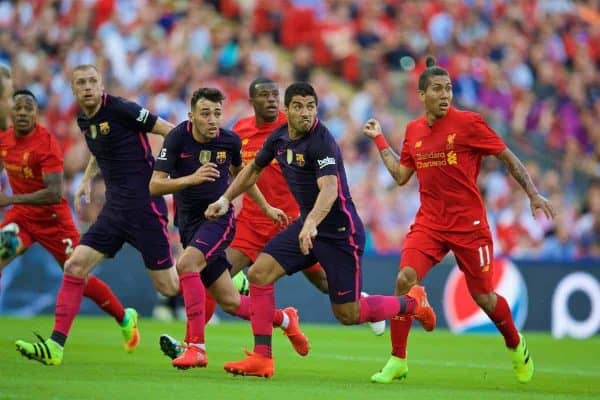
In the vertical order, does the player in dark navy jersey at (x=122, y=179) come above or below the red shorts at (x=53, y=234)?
above

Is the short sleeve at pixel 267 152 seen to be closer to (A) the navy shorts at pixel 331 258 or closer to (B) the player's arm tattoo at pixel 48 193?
(A) the navy shorts at pixel 331 258

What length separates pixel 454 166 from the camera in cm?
1165

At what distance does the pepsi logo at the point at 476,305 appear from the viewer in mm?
19797

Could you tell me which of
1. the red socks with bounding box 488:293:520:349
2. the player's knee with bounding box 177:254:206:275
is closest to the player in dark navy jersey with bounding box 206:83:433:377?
the player's knee with bounding box 177:254:206:275

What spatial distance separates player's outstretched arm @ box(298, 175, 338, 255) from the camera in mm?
10211

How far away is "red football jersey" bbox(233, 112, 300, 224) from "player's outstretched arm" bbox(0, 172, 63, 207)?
6.12 feet

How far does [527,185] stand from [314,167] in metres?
1.84

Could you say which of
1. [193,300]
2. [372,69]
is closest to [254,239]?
[193,300]

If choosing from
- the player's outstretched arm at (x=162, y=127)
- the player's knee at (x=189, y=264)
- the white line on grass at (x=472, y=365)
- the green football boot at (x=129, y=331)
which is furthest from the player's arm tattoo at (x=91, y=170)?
the white line on grass at (x=472, y=365)

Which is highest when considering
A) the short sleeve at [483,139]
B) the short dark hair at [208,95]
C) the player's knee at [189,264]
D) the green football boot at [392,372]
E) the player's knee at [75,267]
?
the short dark hair at [208,95]

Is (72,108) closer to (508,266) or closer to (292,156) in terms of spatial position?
(508,266)

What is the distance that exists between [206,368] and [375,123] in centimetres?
270

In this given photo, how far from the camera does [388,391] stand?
10.5 meters

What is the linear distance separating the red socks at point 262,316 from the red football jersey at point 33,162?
3.41m
